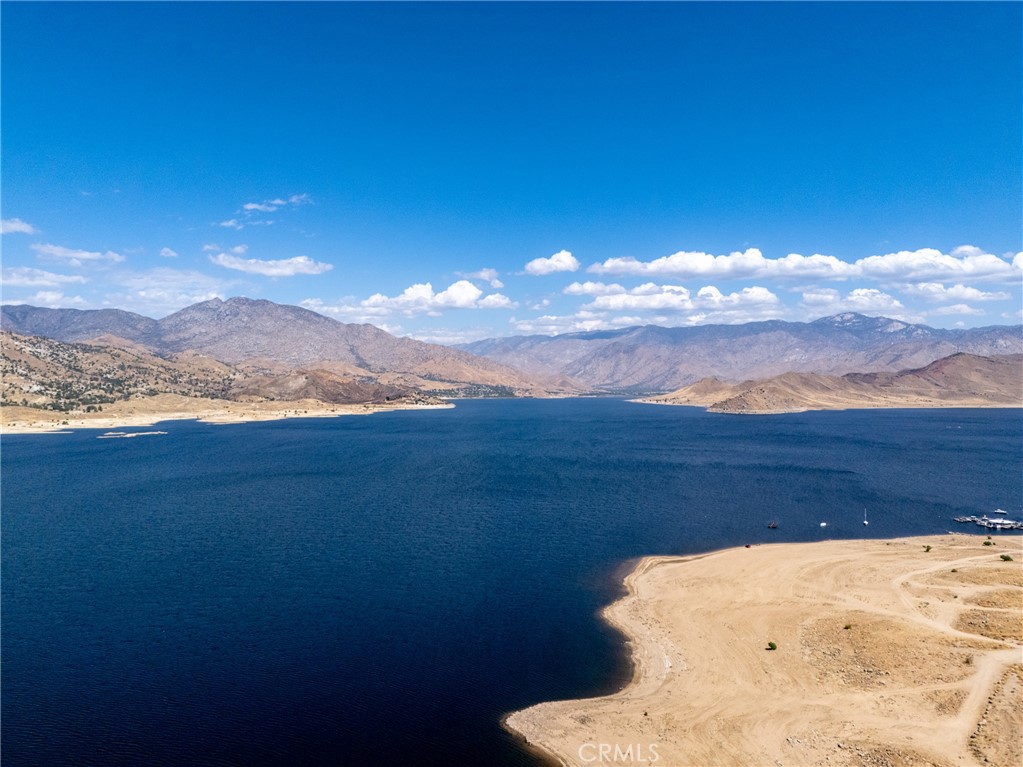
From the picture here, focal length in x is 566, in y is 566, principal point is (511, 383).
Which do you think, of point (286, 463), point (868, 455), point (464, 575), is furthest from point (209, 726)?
point (868, 455)

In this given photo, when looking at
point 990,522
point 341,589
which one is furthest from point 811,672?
point 990,522

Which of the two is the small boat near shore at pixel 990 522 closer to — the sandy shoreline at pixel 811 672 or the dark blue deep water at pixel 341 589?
the dark blue deep water at pixel 341 589

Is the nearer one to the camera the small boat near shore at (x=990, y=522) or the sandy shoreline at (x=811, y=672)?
the sandy shoreline at (x=811, y=672)

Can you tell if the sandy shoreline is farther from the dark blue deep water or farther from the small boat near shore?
the small boat near shore

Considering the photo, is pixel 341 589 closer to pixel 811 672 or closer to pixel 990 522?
pixel 811 672

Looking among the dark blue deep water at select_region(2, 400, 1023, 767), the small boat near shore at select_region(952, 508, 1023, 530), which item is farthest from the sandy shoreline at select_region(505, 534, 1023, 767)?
the small boat near shore at select_region(952, 508, 1023, 530)

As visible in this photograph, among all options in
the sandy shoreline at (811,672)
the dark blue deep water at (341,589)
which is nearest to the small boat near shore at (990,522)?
the dark blue deep water at (341,589)
